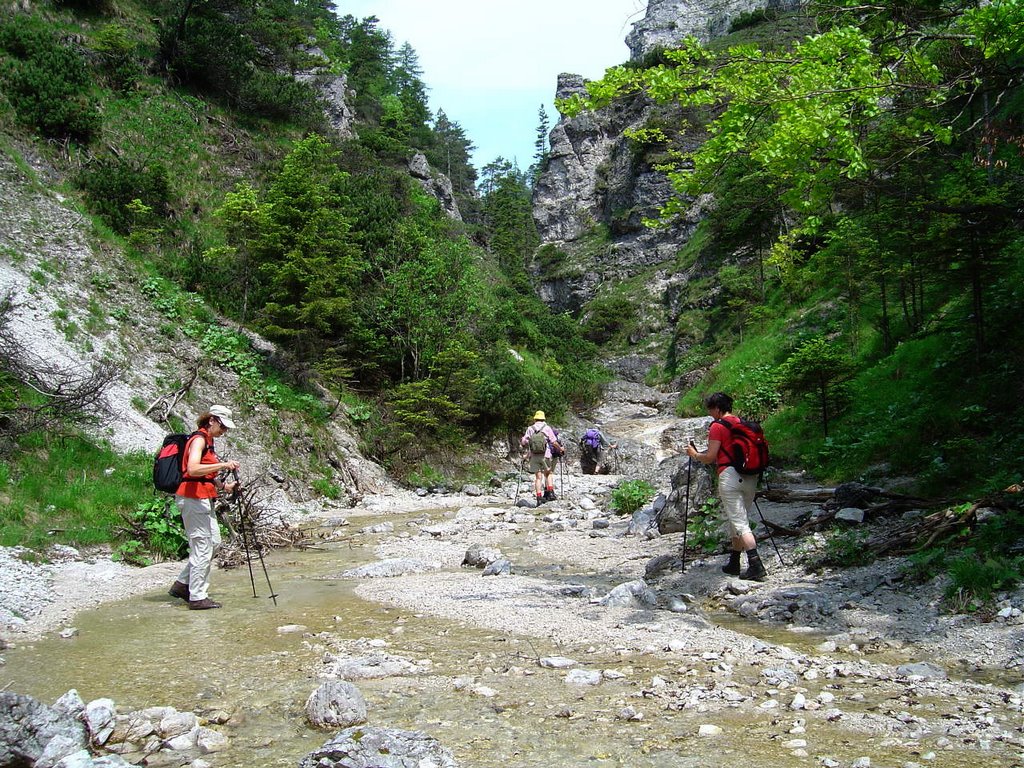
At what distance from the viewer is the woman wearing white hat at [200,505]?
7.27 meters

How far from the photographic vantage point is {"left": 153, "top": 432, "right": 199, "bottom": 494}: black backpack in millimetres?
7363

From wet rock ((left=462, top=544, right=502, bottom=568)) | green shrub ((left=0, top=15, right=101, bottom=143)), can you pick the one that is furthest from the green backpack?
green shrub ((left=0, top=15, right=101, bottom=143))

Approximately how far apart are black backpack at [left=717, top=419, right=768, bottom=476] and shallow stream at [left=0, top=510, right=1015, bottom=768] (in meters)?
2.94

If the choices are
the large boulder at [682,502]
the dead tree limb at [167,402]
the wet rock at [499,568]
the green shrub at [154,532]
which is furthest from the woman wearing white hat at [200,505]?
the dead tree limb at [167,402]

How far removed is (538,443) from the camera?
16375 millimetres

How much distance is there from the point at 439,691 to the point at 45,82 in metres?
24.6

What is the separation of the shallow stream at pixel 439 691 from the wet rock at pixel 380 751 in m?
0.20

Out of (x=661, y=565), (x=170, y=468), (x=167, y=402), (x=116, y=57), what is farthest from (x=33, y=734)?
(x=116, y=57)

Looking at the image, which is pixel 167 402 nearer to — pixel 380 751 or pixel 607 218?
pixel 380 751

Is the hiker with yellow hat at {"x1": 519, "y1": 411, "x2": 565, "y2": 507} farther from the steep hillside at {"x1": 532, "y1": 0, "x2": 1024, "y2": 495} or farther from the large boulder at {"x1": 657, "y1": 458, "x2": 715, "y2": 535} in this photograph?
the large boulder at {"x1": 657, "y1": 458, "x2": 715, "y2": 535}

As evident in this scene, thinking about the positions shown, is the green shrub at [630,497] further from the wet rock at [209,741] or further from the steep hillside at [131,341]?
the wet rock at [209,741]

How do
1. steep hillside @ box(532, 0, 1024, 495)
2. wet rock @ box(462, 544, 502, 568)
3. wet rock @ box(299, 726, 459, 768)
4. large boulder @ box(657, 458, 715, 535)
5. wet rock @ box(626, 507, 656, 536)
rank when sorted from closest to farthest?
wet rock @ box(299, 726, 459, 768) < steep hillside @ box(532, 0, 1024, 495) < wet rock @ box(462, 544, 502, 568) < large boulder @ box(657, 458, 715, 535) < wet rock @ box(626, 507, 656, 536)

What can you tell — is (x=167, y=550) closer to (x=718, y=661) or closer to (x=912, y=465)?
(x=718, y=661)

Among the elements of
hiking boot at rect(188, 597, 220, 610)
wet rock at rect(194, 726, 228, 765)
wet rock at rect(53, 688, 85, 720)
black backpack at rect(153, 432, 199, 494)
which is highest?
black backpack at rect(153, 432, 199, 494)
